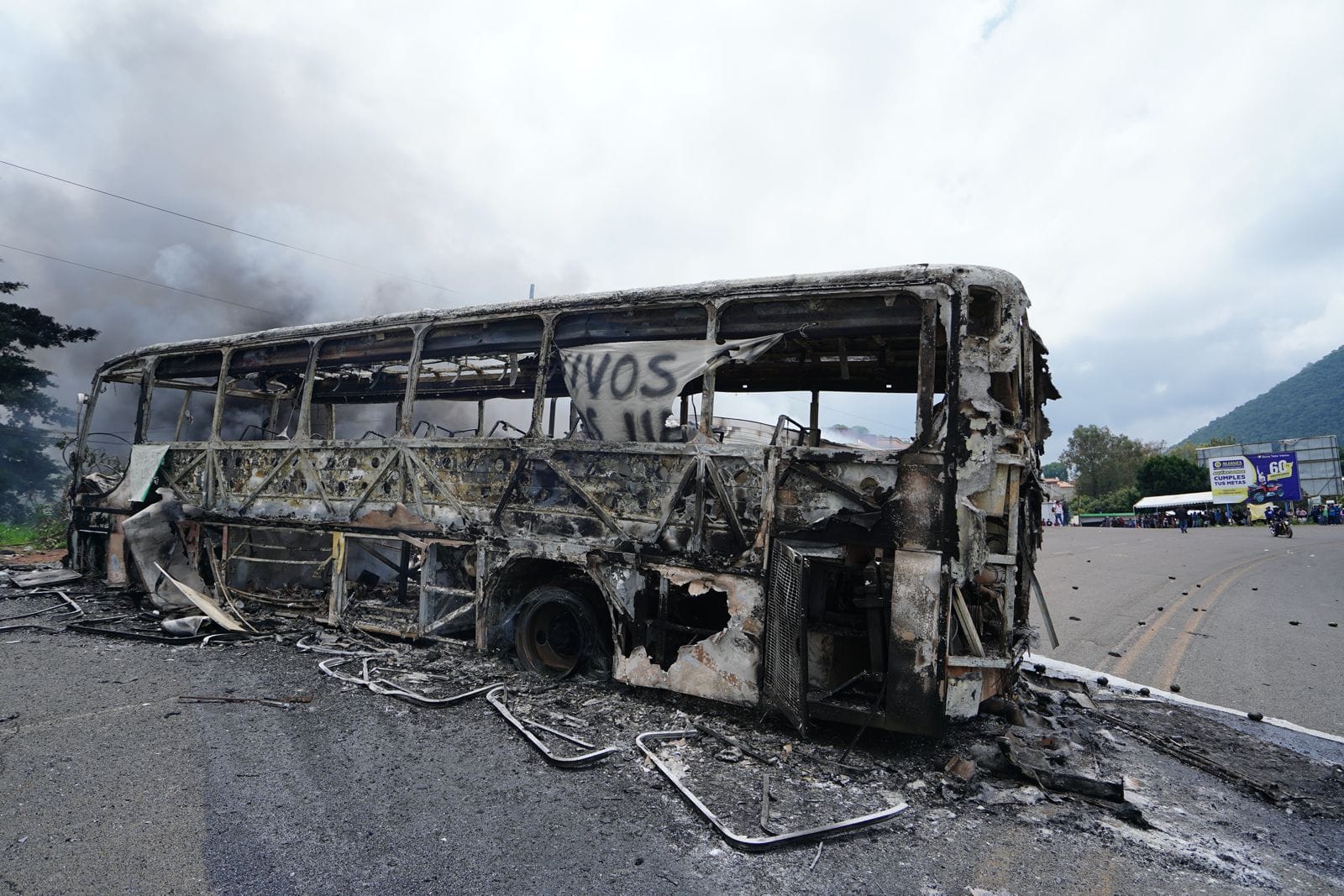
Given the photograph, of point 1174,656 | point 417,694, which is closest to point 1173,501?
point 1174,656

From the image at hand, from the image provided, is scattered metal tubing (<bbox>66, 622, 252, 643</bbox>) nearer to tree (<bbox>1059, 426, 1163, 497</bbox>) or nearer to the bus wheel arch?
the bus wheel arch

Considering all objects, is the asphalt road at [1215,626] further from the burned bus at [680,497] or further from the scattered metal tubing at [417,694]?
the scattered metal tubing at [417,694]

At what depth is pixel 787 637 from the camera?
12.8ft

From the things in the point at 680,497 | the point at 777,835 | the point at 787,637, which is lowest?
the point at 777,835

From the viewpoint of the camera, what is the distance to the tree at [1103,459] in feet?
209

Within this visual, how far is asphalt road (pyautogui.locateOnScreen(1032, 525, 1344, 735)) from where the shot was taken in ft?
17.7

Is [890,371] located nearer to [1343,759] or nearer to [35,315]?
[1343,759]

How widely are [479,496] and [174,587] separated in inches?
150

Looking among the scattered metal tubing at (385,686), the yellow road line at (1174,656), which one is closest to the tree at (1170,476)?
the yellow road line at (1174,656)

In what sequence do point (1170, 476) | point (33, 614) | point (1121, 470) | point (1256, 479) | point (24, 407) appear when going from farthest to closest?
point (1121, 470) < point (1170, 476) < point (1256, 479) < point (24, 407) < point (33, 614)

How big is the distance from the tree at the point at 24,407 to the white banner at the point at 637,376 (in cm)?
2293

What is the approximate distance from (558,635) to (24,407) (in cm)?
2654

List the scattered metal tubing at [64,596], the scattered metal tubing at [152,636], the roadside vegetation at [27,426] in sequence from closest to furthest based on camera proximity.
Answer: the scattered metal tubing at [152,636] → the scattered metal tubing at [64,596] → the roadside vegetation at [27,426]

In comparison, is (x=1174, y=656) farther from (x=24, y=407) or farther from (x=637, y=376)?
(x=24, y=407)
